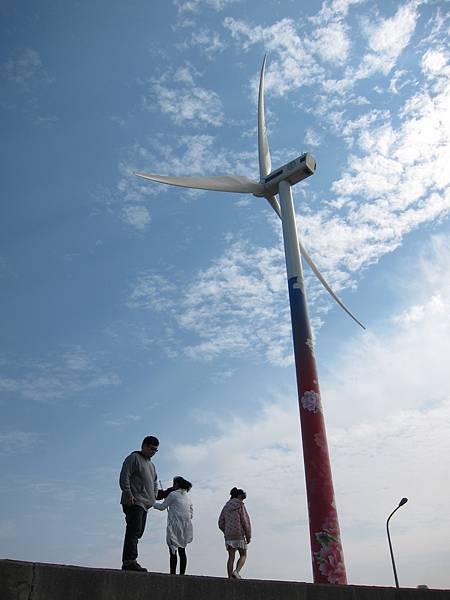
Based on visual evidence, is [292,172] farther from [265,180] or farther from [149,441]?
[149,441]

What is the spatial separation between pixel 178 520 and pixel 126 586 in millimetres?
5803

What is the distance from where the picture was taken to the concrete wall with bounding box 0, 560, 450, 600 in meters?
5.83

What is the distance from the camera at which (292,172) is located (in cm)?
2373

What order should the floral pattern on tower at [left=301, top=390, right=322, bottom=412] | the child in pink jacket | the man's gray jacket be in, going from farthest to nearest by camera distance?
the floral pattern on tower at [left=301, top=390, right=322, bottom=412] → the child in pink jacket → the man's gray jacket

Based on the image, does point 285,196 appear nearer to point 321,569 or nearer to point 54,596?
point 321,569

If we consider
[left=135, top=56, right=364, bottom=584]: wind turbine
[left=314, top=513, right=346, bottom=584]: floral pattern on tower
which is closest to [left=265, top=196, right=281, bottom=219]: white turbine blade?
[left=135, top=56, right=364, bottom=584]: wind turbine

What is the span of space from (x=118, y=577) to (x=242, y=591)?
196cm

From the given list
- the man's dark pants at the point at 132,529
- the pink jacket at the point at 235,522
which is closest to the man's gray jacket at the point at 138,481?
the man's dark pants at the point at 132,529

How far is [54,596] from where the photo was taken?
611 centimetres

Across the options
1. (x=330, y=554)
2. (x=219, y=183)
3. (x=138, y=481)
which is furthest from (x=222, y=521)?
(x=219, y=183)

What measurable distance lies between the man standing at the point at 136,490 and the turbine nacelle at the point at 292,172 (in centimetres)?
1617

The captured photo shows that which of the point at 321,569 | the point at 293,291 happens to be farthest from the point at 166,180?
the point at 321,569

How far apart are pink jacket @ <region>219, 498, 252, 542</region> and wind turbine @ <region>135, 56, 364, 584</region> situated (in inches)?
118

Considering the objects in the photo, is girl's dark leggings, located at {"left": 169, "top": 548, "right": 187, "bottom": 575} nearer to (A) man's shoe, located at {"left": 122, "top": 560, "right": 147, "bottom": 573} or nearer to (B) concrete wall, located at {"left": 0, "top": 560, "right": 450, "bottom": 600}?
Answer: (A) man's shoe, located at {"left": 122, "top": 560, "right": 147, "bottom": 573}
